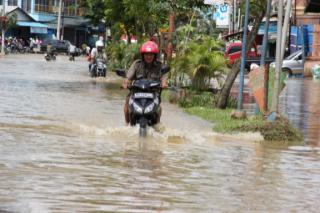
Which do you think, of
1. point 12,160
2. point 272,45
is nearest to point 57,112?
point 12,160

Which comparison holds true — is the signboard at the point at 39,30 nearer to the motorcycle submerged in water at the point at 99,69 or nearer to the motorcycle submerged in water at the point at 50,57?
the motorcycle submerged in water at the point at 50,57

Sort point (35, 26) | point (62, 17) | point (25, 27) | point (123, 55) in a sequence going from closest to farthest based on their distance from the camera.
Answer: point (123, 55) < point (25, 27) < point (35, 26) < point (62, 17)

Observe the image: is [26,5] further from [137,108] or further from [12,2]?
[137,108]

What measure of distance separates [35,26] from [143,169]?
→ 8335 cm

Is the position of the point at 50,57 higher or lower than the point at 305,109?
higher

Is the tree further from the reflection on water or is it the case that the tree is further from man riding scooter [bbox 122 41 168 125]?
man riding scooter [bbox 122 41 168 125]

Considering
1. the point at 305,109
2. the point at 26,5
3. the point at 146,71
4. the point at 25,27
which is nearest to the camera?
the point at 146,71

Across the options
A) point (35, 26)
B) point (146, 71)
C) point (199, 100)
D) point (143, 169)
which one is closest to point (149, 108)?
point (146, 71)

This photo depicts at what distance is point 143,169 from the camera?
959cm

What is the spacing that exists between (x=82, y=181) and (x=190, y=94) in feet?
37.4

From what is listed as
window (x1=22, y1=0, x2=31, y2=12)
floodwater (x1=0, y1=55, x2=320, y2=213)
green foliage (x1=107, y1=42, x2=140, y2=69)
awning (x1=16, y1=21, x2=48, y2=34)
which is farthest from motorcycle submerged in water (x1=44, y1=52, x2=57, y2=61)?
floodwater (x1=0, y1=55, x2=320, y2=213)

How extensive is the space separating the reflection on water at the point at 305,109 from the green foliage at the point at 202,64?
1.79 m

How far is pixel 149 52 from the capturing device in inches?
485

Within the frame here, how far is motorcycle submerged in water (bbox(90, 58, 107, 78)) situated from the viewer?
34.0 meters
